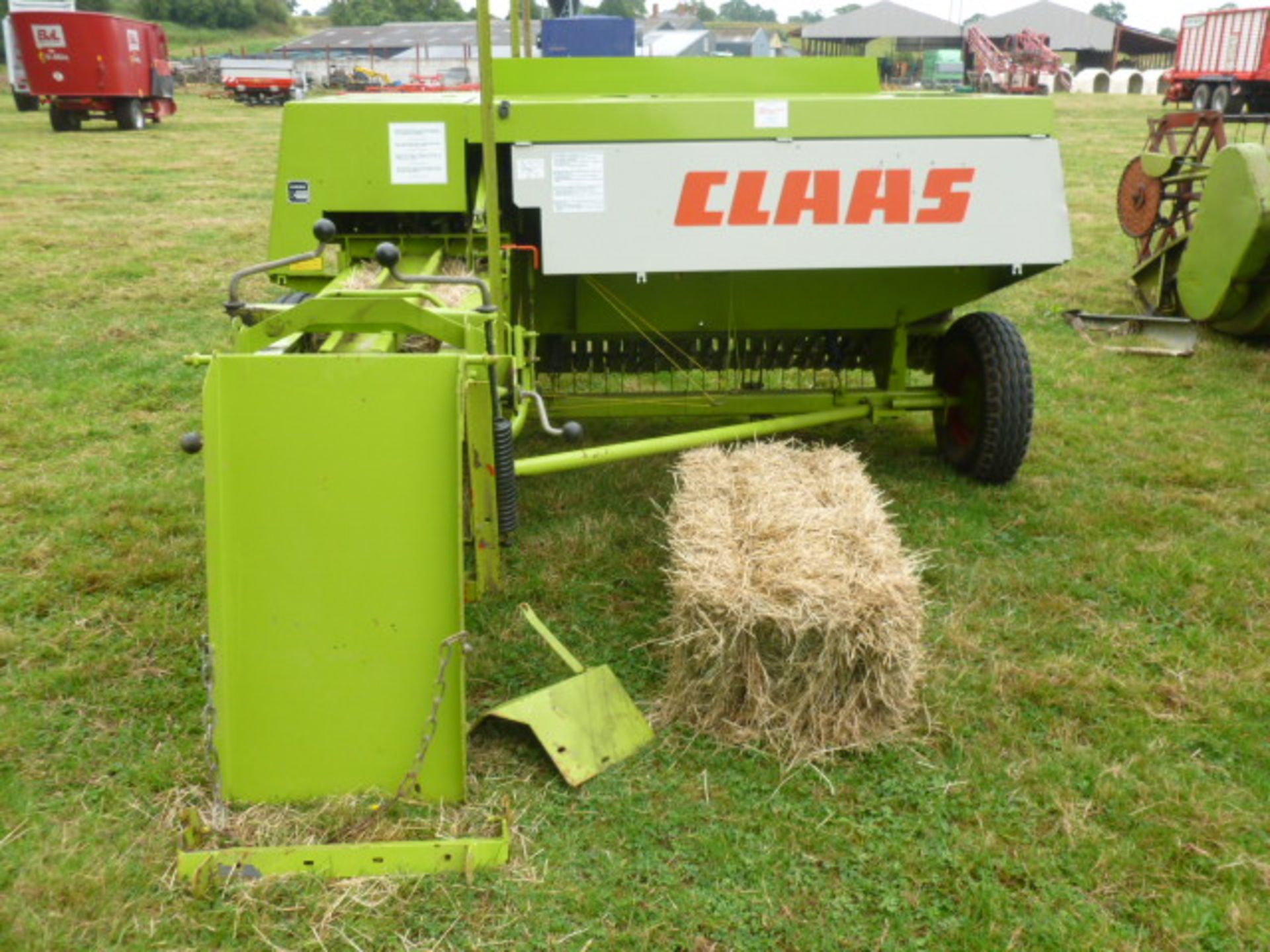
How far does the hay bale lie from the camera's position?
2922 mm

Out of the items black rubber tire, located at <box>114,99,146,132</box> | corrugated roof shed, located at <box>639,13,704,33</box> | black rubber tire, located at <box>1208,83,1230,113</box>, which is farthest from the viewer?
corrugated roof shed, located at <box>639,13,704,33</box>

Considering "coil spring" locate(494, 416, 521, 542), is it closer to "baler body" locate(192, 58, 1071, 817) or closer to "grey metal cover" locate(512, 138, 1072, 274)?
"baler body" locate(192, 58, 1071, 817)

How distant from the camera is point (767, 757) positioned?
294 centimetres

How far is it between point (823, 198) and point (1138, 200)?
562 cm

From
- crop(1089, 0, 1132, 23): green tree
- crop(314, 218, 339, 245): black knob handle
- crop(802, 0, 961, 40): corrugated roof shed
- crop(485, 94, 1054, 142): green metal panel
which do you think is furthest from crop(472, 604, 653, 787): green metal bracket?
crop(1089, 0, 1132, 23): green tree

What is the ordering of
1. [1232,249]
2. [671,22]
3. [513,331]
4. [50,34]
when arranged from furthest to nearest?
1. [671,22]
2. [50,34]
3. [1232,249]
4. [513,331]

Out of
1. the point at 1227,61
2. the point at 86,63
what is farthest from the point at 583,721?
the point at 1227,61

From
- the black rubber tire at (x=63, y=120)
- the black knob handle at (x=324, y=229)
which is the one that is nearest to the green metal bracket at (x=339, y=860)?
the black knob handle at (x=324, y=229)

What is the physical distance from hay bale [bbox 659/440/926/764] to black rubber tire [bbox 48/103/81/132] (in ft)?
72.2

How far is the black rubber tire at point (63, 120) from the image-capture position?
2108 cm

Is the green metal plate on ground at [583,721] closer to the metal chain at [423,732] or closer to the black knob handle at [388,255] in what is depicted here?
the metal chain at [423,732]

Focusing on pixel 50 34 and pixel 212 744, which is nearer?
pixel 212 744

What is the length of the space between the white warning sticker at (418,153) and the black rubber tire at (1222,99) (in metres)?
25.3

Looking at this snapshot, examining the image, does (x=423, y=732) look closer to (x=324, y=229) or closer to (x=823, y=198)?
(x=324, y=229)
